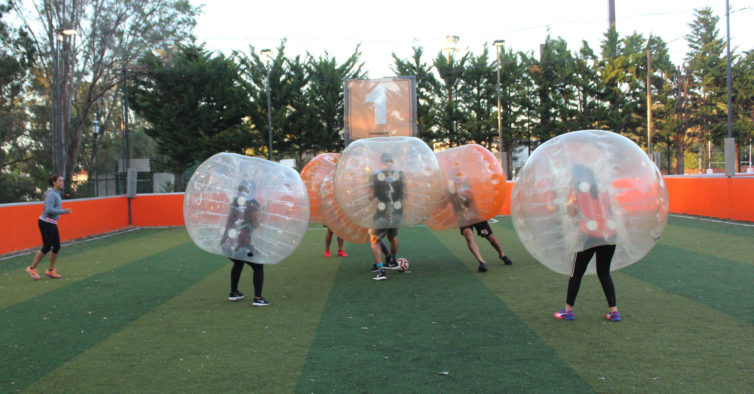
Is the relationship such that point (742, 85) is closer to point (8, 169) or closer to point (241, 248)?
point (241, 248)

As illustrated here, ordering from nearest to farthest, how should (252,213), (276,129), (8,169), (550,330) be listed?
1. (550,330)
2. (252,213)
3. (276,129)
4. (8,169)

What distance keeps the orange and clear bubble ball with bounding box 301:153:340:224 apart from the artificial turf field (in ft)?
3.61

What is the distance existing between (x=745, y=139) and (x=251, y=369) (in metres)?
48.4

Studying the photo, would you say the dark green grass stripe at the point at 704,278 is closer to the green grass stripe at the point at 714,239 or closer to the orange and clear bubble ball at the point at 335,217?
the green grass stripe at the point at 714,239

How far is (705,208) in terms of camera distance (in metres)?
18.0

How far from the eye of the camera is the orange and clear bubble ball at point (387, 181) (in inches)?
310

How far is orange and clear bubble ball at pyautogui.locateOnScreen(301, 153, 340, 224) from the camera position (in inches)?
391

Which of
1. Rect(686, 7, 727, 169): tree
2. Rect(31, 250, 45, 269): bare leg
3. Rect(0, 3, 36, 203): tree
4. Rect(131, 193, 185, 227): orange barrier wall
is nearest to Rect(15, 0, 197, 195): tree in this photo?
Rect(0, 3, 36, 203): tree

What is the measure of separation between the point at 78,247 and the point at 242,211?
9.77 metres

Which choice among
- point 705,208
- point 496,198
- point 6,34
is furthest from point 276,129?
point 496,198

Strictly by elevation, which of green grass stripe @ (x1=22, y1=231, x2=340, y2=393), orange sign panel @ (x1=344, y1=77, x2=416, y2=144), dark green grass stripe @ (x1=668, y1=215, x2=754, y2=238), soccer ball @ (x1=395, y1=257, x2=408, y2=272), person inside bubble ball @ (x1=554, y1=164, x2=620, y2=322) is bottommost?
green grass stripe @ (x1=22, y1=231, x2=340, y2=393)

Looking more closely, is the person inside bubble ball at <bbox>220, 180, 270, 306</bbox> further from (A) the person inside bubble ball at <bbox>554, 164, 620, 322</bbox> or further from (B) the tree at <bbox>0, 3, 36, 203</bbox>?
(B) the tree at <bbox>0, 3, 36, 203</bbox>

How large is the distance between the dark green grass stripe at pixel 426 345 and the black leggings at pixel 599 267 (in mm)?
701

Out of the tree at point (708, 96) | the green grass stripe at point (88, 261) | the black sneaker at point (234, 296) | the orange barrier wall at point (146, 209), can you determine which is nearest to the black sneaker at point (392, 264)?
the black sneaker at point (234, 296)
